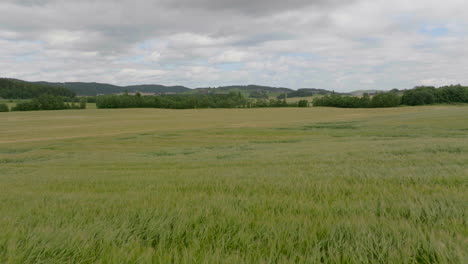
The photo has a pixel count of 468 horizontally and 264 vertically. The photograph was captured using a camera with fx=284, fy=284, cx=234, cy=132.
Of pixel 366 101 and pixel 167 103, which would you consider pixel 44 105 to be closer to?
pixel 167 103

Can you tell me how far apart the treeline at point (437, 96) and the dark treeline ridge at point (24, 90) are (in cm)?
14043

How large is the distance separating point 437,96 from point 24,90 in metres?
170

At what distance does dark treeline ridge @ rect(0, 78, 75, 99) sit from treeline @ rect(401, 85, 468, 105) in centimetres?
14043

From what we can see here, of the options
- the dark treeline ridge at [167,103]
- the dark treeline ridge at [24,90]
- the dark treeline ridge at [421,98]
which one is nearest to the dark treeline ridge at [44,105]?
the dark treeline ridge at [167,103]

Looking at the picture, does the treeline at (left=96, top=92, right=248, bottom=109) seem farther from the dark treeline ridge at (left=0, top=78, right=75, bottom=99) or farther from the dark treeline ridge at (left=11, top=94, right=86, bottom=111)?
the dark treeline ridge at (left=0, top=78, right=75, bottom=99)

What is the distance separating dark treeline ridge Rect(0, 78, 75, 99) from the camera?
12700 centimetres

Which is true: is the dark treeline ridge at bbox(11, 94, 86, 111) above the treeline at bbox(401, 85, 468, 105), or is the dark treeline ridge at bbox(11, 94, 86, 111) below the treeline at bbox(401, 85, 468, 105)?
below

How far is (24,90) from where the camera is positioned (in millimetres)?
131875

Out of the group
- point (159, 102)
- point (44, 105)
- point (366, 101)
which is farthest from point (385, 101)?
point (44, 105)

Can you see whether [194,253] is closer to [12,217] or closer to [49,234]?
[49,234]

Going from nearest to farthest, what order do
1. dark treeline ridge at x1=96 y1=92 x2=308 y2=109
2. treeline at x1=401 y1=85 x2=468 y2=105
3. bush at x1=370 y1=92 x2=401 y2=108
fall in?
treeline at x1=401 y1=85 x2=468 y2=105 → bush at x1=370 y1=92 x2=401 y2=108 → dark treeline ridge at x1=96 y1=92 x2=308 y2=109

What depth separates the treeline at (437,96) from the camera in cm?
9291

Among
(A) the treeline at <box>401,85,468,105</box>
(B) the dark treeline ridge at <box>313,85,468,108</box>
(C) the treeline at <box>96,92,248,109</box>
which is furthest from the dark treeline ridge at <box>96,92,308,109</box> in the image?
(A) the treeline at <box>401,85,468,105</box>

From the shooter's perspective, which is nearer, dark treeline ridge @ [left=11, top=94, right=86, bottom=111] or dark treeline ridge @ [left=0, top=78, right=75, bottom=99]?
dark treeline ridge @ [left=11, top=94, right=86, bottom=111]
